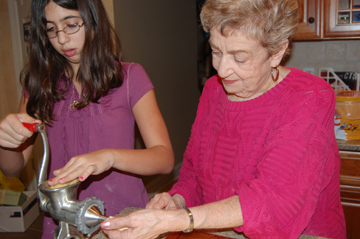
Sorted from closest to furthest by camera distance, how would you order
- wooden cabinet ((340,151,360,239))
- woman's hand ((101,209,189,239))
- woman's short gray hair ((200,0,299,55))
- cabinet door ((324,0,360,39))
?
woman's hand ((101,209,189,239)) → woman's short gray hair ((200,0,299,55)) → wooden cabinet ((340,151,360,239)) → cabinet door ((324,0,360,39))

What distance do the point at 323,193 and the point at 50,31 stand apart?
1118 millimetres

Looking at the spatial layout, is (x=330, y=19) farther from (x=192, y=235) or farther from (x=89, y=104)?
(x=192, y=235)

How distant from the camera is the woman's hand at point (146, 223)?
0.77 metres

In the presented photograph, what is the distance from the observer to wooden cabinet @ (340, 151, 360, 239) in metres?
1.97

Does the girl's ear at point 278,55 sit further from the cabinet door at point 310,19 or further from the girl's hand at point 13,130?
the cabinet door at point 310,19

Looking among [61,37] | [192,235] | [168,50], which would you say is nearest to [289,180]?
[192,235]

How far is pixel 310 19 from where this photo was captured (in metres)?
2.30

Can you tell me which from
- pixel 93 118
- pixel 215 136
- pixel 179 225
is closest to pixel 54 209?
pixel 179 225

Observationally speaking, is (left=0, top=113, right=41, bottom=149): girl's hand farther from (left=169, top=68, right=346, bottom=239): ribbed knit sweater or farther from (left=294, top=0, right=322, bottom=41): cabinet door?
(left=294, top=0, right=322, bottom=41): cabinet door

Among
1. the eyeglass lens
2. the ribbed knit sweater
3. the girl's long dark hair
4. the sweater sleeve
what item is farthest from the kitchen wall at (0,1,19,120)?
the sweater sleeve

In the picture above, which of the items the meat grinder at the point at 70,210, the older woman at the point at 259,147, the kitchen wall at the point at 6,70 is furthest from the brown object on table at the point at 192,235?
the kitchen wall at the point at 6,70

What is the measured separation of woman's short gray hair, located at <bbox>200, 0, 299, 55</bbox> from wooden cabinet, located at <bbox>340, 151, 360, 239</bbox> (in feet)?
4.54

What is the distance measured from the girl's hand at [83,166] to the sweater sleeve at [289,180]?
17.2 inches

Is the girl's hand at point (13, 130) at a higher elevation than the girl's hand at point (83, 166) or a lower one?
higher
